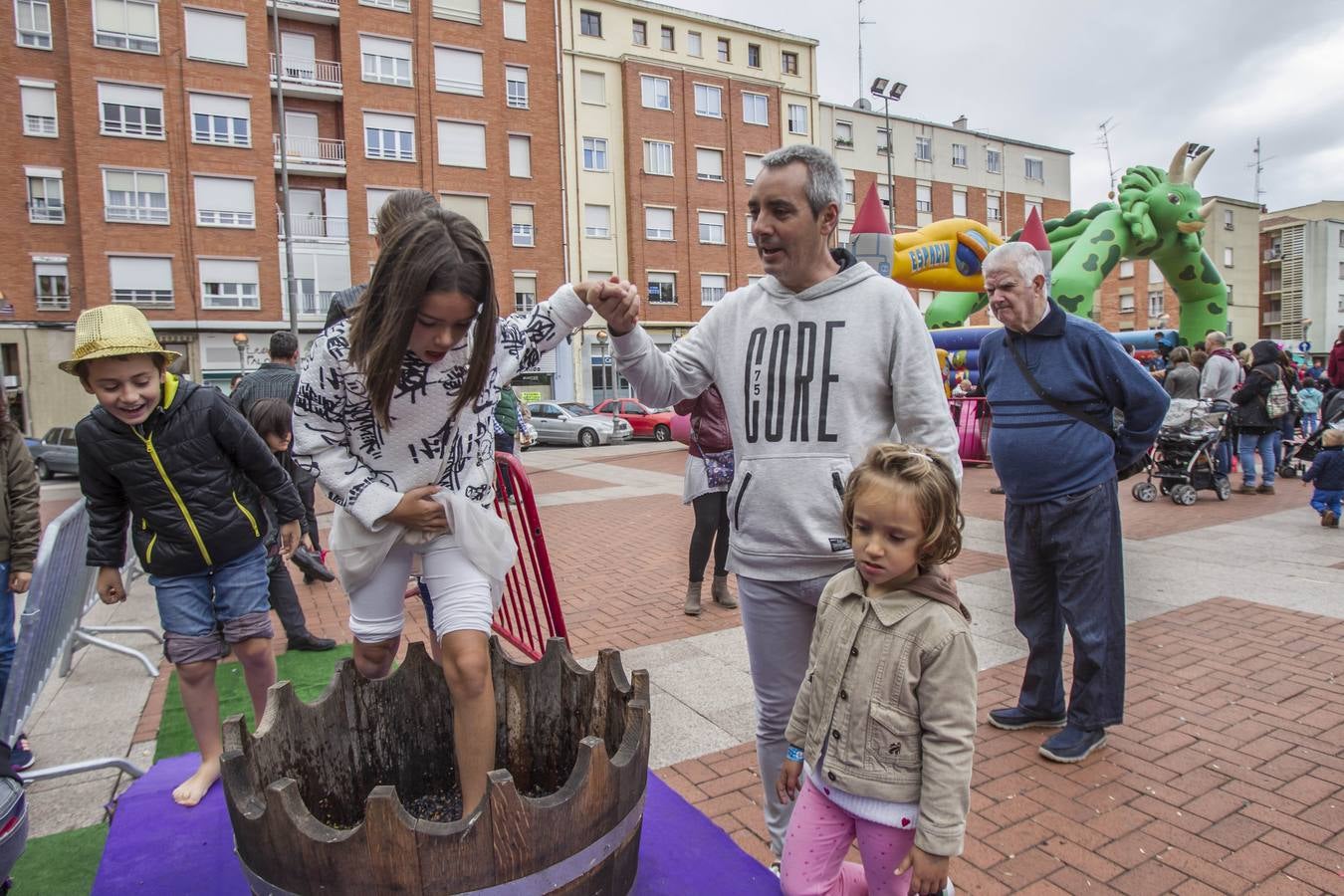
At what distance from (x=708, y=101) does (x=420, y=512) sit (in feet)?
125

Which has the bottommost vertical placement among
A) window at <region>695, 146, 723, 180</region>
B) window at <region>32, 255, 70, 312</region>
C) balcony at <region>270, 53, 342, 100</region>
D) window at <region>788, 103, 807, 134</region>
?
window at <region>32, 255, 70, 312</region>

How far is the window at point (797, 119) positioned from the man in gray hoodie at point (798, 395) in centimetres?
4023

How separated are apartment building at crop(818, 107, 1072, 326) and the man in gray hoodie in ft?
128

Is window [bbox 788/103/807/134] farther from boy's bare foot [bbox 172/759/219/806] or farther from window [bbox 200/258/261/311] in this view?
boy's bare foot [bbox 172/759/219/806]

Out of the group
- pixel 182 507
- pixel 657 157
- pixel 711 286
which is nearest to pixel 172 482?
pixel 182 507

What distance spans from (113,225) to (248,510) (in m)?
30.6

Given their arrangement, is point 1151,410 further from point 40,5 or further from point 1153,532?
point 40,5

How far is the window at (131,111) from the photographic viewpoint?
88.6 ft

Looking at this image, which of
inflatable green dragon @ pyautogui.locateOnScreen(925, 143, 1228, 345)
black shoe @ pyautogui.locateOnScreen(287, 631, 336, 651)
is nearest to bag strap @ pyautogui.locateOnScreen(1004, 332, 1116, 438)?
black shoe @ pyautogui.locateOnScreen(287, 631, 336, 651)

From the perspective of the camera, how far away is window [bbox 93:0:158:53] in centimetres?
2680

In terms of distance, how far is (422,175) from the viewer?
102 ft

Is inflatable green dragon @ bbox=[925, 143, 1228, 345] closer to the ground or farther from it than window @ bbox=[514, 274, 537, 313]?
closer to the ground

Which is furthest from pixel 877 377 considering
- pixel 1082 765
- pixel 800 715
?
pixel 1082 765

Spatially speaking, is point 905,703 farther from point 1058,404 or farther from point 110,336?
point 110,336
